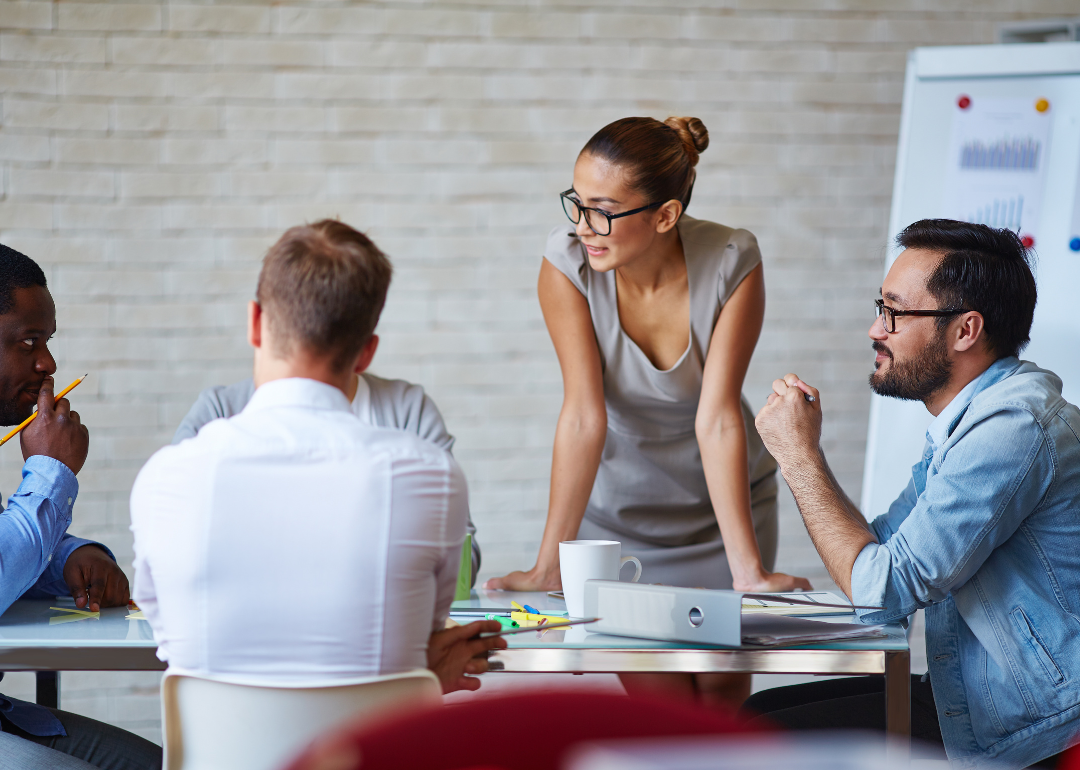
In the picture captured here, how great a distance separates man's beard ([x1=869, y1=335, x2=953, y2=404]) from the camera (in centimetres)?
157

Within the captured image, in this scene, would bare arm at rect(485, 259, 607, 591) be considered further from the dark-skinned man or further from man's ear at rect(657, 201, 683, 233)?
the dark-skinned man

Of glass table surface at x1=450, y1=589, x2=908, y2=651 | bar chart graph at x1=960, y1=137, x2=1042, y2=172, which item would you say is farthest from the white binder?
bar chart graph at x1=960, y1=137, x2=1042, y2=172

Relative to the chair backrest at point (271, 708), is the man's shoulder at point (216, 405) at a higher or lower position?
higher

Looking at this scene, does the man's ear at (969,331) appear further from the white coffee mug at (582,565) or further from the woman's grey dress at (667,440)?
the white coffee mug at (582,565)

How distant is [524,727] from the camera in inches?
23.5

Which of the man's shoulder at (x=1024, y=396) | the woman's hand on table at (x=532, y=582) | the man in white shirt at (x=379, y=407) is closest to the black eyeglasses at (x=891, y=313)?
the man's shoulder at (x=1024, y=396)

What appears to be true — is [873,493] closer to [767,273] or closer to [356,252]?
[767,273]

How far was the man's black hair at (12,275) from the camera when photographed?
1.58 meters

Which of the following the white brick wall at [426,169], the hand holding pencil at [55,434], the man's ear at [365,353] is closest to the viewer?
the man's ear at [365,353]

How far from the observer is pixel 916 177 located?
2.74m

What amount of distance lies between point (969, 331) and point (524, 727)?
1.18 metres

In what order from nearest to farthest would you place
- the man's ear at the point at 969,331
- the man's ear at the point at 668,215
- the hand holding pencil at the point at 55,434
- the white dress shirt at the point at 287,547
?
1. the white dress shirt at the point at 287,547
2. the hand holding pencil at the point at 55,434
3. the man's ear at the point at 969,331
4. the man's ear at the point at 668,215

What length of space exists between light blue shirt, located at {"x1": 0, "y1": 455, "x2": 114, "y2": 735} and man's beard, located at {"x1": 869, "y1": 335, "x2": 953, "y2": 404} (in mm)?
1193

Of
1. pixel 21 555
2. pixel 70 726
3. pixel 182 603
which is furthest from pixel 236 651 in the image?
pixel 70 726
